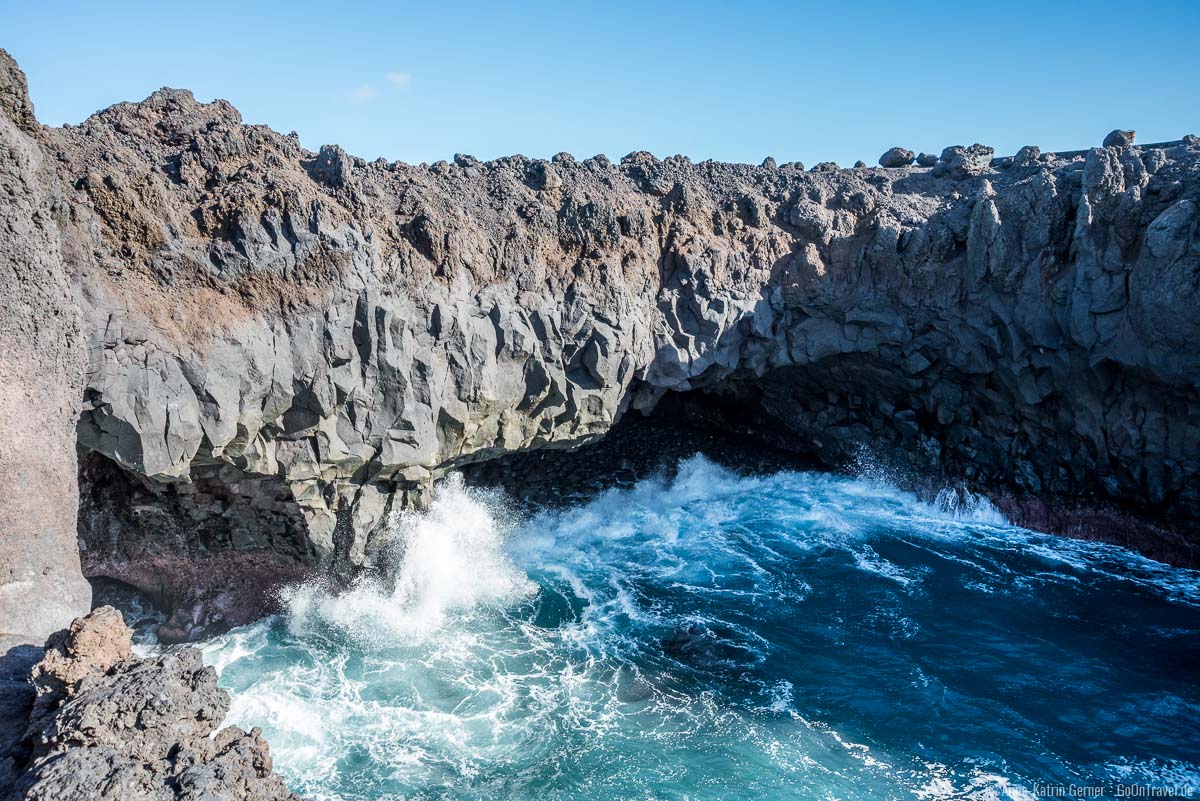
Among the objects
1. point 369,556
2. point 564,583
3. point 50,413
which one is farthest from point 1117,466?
point 50,413

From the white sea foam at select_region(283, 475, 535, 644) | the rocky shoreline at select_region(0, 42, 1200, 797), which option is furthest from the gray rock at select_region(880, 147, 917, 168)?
the white sea foam at select_region(283, 475, 535, 644)

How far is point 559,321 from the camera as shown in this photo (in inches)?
707

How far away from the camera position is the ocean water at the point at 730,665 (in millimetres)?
11969

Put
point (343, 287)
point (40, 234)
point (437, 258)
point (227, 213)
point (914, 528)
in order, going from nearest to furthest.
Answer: point (40, 234)
point (227, 213)
point (343, 287)
point (437, 258)
point (914, 528)

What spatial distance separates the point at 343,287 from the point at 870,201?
51.9 feet

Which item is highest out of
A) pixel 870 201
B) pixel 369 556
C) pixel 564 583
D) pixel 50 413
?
pixel 870 201

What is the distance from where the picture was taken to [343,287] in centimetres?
1473

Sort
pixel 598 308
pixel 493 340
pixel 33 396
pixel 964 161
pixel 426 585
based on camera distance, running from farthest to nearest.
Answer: pixel 964 161 → pixel 598 308 → pixel 426 585 → pixel 493 340 → pixel 33 396

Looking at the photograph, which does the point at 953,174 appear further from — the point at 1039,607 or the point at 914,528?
the point at 1039,607

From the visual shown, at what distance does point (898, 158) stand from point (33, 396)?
83.0ft

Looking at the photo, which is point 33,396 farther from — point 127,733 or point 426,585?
point 426,585

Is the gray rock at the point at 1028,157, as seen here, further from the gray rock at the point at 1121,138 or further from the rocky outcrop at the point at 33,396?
the rocky outcrop at the point at 33,396

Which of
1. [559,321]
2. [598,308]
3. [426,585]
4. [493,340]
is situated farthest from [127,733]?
[598,308]

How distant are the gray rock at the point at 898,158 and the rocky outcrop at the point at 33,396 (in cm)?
2400
